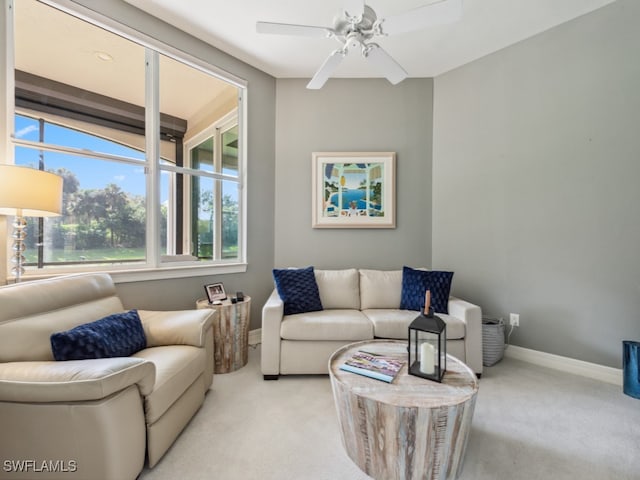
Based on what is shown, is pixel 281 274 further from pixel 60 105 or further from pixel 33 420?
pixel 60 105

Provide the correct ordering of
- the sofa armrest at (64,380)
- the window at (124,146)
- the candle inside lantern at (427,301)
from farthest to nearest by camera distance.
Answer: the window at (124,146) → the candle inside lantern at (427,301) → the sofa armrest at (64,380)

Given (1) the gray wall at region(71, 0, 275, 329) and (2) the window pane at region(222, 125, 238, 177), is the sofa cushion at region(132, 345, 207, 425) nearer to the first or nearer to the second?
(1) the gray wall at region(71, 0, 275, 329)

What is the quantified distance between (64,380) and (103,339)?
0.42 metres

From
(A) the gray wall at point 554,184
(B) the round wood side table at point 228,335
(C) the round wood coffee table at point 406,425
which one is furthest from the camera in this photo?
(B) the round wood side table at point 228,335

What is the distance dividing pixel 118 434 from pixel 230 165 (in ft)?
8.37

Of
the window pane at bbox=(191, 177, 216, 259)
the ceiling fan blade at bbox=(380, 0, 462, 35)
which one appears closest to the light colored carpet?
the window pane at bbox=(191, 177, 216, 259)

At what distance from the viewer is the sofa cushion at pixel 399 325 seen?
229cm

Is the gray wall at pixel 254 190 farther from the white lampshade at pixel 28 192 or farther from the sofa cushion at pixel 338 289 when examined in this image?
the white lampshade at pixel 28 192

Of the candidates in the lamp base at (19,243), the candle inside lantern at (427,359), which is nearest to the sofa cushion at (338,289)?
the candle inside lantern at (427,359)

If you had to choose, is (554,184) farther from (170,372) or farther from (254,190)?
(170,372)

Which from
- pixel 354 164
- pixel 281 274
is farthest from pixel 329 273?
pixel 354 164

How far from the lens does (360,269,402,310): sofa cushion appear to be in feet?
9.32

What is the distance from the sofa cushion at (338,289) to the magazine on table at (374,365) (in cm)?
109

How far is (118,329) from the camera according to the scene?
1640mm
